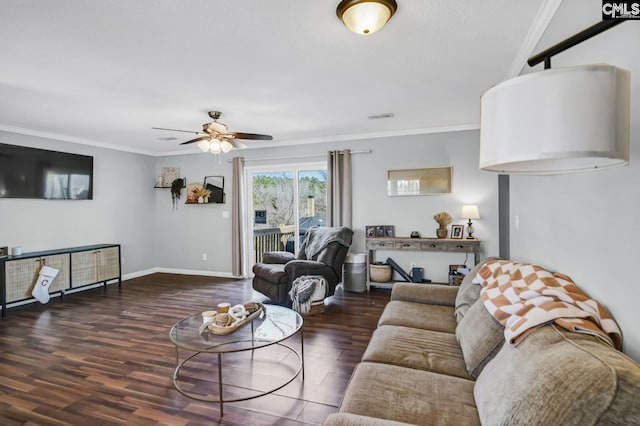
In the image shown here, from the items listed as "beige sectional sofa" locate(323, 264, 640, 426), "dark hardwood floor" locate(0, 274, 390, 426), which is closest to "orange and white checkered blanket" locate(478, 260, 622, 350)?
"beige sectional sofa" locate(323, 264, 640, 426)

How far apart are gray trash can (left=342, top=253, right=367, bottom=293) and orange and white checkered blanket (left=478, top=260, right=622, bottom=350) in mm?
3031

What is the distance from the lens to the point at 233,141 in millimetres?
3855

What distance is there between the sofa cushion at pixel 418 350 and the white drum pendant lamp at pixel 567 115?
4.16 feet

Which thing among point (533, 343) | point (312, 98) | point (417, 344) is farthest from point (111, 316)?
point (533, 343)

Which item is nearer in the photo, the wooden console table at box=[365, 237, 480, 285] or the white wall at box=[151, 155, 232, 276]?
the wooden console table at box=[365, 237, 480, 285]

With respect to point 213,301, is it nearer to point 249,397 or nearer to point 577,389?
point 249,397

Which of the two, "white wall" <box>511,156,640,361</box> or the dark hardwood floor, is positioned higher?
"white wall" <box>511,156,640,361</box>

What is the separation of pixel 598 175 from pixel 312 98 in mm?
2641

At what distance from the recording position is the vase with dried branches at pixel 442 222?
4.82 meters

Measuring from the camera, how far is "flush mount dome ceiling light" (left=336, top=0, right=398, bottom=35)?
5.90 feet

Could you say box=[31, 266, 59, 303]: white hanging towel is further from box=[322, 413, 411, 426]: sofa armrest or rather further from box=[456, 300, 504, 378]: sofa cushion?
box=[456, 300, 504, 378]: sofa cushion

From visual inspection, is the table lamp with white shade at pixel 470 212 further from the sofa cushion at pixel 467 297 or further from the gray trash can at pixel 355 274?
the sofa cushion at pixel 467 297

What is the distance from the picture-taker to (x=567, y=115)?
82cm

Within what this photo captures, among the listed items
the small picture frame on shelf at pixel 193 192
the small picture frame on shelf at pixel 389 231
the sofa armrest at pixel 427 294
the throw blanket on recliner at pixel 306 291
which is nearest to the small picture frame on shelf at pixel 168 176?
the small picture frame on shelf at pixel 193 192
